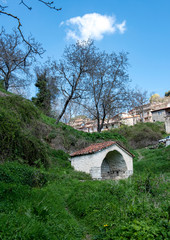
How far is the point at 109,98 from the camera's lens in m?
25.9

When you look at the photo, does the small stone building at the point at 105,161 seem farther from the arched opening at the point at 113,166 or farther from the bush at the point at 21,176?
the bush at the point at 21,176

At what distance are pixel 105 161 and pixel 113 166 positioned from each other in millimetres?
802

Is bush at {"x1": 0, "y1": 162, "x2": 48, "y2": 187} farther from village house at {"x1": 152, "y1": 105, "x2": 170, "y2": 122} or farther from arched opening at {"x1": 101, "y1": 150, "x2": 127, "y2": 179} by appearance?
village house at {"x1": 152, "y1": 105, "x2": 170, "y2": 122}

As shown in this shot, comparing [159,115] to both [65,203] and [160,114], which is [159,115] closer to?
[160,114]

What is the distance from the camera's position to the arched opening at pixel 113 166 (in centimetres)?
1554

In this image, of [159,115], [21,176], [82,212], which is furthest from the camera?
[159,115]

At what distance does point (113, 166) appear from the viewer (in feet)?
53.7

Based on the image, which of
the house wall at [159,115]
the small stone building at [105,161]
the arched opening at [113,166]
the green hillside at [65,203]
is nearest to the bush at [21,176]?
the green hillside at [65,203]

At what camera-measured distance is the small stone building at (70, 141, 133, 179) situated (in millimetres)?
13922

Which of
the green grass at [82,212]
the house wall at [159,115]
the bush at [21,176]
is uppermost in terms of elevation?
the house wall at [159,115]

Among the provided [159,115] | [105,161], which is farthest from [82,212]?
[159,115]

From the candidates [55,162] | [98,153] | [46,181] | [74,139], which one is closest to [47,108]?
[74,139]

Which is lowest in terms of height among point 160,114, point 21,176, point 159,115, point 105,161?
point 21,176

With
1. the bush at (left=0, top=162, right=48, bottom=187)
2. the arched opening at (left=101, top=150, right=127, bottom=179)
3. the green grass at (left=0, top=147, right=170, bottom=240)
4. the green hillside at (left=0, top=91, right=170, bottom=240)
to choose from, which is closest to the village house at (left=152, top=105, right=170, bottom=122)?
the arched opening at (left=101, top=150, right=127, bottom=179)
